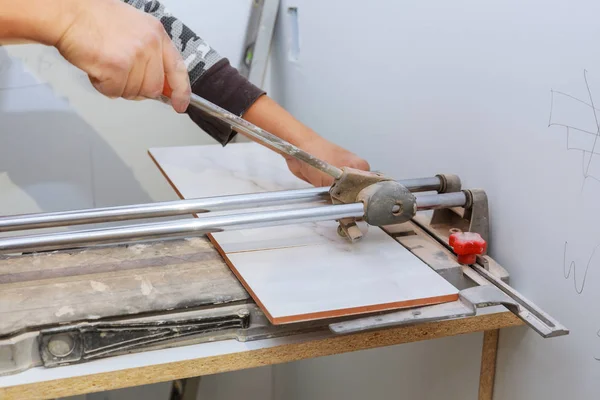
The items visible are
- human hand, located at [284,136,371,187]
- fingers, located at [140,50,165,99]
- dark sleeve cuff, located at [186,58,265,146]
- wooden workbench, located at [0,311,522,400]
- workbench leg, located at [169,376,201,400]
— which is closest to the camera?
wooden workbench, located at [0,311,522,400]

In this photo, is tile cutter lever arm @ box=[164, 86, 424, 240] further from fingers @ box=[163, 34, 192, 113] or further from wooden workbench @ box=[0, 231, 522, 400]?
wooden workbench @ box=[0, 231, 522, 400]

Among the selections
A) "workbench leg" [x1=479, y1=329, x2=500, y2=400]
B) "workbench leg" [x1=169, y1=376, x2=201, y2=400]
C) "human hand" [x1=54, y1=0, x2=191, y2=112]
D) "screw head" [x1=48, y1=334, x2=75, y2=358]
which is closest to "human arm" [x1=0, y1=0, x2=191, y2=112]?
"human hand" [x1=54, y1=0, x2=191, y2=112]

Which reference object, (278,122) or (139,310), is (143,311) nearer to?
(139,310)

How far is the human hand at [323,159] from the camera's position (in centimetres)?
89

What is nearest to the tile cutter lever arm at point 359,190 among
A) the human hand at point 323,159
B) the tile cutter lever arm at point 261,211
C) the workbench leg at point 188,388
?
the tile cutter lever arm at point 261,211

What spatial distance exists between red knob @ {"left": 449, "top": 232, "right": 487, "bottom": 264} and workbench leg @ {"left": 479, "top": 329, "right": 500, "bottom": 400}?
0.33 feet

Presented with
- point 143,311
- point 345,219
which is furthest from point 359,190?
point 143,311

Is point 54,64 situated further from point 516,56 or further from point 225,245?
point 516,56

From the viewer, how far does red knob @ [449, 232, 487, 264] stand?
28.0 inches

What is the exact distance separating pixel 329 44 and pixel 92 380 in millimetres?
774

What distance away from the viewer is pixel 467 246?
28.0 inches

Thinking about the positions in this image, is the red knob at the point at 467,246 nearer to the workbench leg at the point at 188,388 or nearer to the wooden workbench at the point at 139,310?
the wooden workbench at the point at 139,310

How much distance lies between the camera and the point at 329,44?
1.17m

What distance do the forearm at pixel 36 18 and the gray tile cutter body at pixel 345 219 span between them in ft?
0.55
